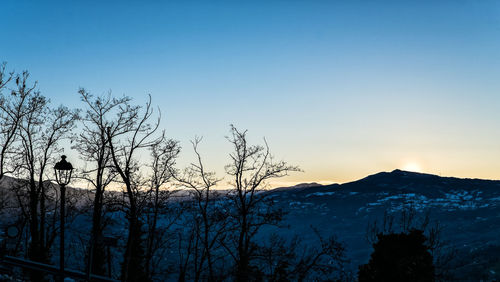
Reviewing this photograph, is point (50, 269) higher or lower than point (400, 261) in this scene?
higher

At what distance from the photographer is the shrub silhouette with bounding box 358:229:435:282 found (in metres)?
18.4

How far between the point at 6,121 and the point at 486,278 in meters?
215

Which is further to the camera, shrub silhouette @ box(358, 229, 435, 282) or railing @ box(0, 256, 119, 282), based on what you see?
shrub silhouette @ box(358, 229, 435, 282)

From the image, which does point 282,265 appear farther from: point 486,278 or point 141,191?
point 486,278

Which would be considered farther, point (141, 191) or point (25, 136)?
point (141, 191)

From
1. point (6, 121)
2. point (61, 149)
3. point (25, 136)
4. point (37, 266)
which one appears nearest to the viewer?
point (37, 266)

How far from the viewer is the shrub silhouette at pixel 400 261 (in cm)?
1841

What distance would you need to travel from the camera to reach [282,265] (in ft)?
70.4

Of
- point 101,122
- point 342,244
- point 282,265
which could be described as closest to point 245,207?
point 282,265

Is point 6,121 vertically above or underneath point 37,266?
above

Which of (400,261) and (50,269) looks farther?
(400,261)

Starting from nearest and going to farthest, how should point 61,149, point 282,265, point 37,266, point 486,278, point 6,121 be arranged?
1. point 37,266
2. point 282,265
3. point 6,121
4. point 61,149
5. point 486,278

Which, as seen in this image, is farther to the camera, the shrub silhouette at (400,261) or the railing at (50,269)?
the shrub silhouette at (400,261)

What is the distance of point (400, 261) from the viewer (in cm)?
1866
